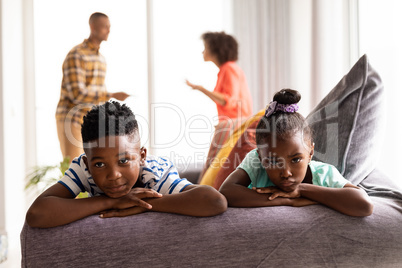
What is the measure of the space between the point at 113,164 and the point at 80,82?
209 cm

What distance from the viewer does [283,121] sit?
1.41 metres

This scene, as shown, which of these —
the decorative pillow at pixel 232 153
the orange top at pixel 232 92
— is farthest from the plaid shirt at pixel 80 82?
the decorative pillow at pixel 232 153

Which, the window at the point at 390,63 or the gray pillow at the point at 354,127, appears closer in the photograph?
the gray pillow at the point at 354,127

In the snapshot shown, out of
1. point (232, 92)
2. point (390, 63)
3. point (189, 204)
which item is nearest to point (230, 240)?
point (189, 204)

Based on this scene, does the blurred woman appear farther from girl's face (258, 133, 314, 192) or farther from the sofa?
the sofa

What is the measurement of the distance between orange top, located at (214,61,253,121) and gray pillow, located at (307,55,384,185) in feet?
5.57

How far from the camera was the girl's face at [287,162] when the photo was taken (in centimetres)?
136

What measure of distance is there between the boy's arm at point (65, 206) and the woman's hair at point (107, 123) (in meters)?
0.19

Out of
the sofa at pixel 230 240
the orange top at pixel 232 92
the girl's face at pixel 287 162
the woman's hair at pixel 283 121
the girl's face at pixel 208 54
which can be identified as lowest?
the sofa at pixel 230 240

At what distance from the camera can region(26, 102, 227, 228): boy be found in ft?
3.90

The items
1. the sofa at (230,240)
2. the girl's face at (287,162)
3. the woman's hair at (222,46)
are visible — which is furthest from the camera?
the woman's hair at (222,46)

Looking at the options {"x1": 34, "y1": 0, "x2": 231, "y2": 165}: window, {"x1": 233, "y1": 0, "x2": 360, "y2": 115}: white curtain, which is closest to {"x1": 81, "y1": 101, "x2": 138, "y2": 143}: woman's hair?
{"x1": 233, "y1": 0, "x2": 360, "y2": 115}: white curtain

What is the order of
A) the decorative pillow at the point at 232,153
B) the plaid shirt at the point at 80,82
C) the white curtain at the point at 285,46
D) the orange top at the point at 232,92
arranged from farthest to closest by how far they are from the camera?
the white curtain at the point at 285,46
the orange top at the point at 232,92
the plaid shirt at the point at 80,82
the decorative pillow at the point at 232,153

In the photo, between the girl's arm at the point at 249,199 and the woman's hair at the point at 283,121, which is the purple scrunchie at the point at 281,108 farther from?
the girl's arm at the point at 249,199
